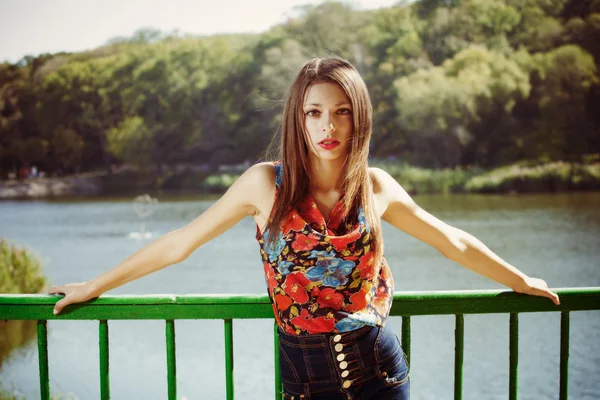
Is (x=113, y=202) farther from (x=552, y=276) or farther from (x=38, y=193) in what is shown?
(x=552, y=276)

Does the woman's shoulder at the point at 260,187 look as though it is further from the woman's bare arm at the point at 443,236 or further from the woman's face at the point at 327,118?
the woman's bare arm at the point at 443,236

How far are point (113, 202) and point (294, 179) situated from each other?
34194 millimetres

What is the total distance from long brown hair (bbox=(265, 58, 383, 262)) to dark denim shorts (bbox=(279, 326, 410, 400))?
7.0 inches

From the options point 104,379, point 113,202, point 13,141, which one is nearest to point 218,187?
point 113,202

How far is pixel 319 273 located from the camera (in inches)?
53.8

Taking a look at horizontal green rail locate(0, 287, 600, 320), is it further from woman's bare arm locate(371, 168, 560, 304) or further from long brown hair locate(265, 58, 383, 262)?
long brown hair locate(265, 58, 383, 262)

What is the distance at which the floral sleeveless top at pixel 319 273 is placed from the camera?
4.48 ft

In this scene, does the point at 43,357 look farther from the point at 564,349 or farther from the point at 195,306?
the point at 564,349

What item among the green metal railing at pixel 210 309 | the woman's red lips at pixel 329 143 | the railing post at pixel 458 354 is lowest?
the railing post at pixel 458 354

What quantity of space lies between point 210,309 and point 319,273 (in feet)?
1.20

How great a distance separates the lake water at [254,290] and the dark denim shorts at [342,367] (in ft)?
45.0

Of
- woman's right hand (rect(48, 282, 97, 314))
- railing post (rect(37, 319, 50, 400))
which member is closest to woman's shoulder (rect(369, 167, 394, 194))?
woman's right hand (rect(48, 282, 97, 314))

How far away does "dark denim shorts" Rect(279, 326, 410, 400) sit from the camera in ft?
4.48

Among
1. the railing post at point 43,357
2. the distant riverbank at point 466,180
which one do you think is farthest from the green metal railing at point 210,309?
the distant riverbank at point 466,180
